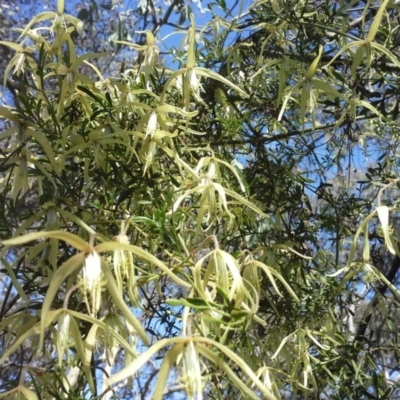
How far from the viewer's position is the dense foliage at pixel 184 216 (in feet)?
1.82

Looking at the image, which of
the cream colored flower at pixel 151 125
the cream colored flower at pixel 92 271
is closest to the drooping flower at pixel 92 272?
the cream colored flower at pixel 92 271

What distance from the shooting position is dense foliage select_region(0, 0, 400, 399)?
0.55m

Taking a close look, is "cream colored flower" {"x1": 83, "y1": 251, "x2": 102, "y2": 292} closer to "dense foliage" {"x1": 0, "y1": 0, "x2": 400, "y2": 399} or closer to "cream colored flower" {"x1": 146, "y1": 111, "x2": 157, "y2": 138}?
"dense foliage" {"x1": 0, "y1": 0, "x2": 400, "y2": 399}

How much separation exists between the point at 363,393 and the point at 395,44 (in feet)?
1.86

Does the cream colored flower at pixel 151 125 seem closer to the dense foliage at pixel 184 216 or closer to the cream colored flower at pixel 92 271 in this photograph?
the dense foliage at pixel 184 216

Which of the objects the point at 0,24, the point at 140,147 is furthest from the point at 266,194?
the point at 0,24

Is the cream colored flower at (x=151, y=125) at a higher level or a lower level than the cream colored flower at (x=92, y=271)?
higher

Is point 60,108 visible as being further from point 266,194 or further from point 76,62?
point 266,194

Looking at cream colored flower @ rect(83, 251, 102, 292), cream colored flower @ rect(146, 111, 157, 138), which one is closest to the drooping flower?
cream colored flower @ rect(83, 251, 102, 292)

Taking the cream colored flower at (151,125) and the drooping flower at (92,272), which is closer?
the drooping flower at (92,272)

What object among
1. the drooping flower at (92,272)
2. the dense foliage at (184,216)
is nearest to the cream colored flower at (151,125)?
the dense foliage at (184,216)

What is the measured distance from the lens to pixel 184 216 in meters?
0.80

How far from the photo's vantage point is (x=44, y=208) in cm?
71

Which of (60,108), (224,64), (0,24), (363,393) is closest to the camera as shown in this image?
(60,108)
